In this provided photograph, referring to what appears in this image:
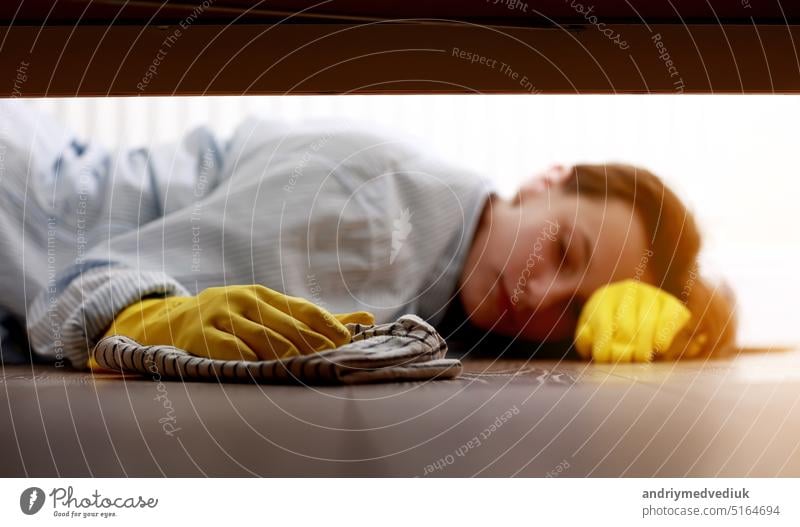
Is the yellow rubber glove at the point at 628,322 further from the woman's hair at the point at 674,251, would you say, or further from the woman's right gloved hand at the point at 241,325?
the woman's right gloved hand at the point at 241,325

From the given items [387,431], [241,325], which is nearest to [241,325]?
[241,325]

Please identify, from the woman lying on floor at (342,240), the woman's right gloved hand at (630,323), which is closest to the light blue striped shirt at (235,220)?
the woman lying on floor at (342,240)

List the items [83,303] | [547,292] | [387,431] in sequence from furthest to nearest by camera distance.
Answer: [547,292] → [83,303] → [387,431]

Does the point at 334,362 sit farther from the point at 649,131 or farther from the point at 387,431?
the point at 649,131

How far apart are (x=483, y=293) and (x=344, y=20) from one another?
0.27 m

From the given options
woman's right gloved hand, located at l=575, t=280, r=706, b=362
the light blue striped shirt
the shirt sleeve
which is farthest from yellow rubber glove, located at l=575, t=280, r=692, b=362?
the shirt sleeve

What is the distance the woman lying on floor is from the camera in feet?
1.93

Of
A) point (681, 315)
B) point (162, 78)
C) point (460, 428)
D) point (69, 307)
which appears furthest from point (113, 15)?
point (681, 315)

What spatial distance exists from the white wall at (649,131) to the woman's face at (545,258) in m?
0.08

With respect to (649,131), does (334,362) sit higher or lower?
lower

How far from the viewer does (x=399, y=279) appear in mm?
619

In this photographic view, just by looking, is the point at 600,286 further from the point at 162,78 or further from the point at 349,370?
the point at 162,78

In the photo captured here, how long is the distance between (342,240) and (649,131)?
0.80 ft

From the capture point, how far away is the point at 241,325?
1.67 feet
